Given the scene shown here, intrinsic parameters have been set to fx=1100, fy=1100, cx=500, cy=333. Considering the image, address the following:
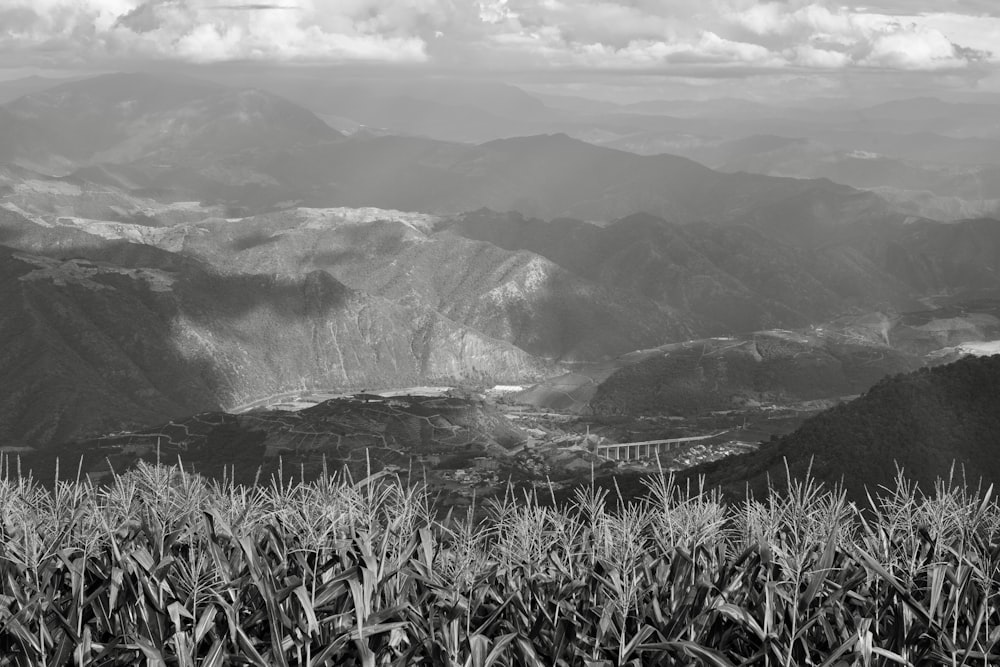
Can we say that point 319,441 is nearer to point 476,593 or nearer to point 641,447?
point 641,447

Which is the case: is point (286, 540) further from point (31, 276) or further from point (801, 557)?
point (31, 276)

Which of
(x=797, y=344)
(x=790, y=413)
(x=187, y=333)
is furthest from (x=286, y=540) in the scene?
(x=797, y=344)

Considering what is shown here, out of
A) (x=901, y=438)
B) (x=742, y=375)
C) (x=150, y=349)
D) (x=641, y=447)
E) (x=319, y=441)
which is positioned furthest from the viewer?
(x=742, y=375)

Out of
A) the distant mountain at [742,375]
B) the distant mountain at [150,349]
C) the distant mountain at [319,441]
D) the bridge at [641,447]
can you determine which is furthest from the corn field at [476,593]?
the distant mountain at [742,375]

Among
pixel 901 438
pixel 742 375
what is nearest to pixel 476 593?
pixel 901 438

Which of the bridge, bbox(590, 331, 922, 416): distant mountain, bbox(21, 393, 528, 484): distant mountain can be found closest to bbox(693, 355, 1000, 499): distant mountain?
bbox(21, 393, 528, 484): distant mountain

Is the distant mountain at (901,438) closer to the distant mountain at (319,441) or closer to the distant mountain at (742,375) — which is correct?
the distant mountain at (319,441)
